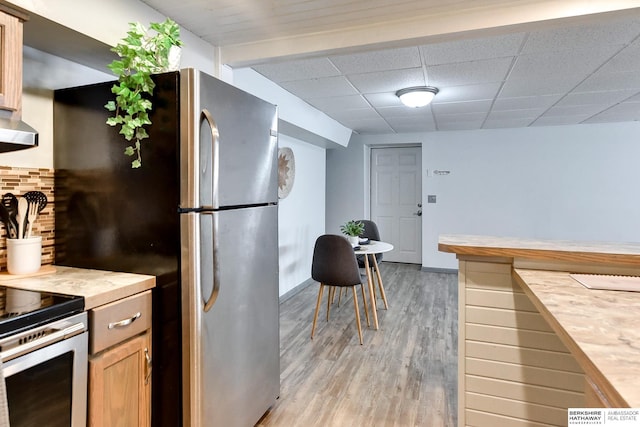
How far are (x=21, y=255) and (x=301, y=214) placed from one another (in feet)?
11.0

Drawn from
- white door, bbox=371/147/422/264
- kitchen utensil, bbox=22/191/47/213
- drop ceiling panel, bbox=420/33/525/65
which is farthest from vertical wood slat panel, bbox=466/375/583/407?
white door, bbox=371/147/422/264

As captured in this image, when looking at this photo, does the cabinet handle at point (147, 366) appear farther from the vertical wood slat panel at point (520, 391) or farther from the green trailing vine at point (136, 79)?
the vertical wood slat panel at point (520, 391)

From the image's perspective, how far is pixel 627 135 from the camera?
482cm

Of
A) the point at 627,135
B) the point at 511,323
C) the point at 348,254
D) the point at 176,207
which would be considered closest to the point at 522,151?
the point at 627,135

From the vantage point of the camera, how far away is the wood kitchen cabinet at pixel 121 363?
4.15ft

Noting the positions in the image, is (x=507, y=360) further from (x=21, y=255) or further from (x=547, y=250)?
(x=21, y=255)

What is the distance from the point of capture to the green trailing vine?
145 cm

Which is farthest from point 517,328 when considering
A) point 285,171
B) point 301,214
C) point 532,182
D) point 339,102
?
point 532,182

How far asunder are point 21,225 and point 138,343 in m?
0.74

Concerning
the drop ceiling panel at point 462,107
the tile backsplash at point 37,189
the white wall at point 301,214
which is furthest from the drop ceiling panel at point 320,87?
the tile backsplash at point 37,189

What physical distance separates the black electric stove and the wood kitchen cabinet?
97 mm

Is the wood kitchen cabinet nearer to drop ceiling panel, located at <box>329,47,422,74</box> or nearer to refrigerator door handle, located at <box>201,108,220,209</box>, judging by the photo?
refrigerator door handle, located at <box>201,108,220,209</box>

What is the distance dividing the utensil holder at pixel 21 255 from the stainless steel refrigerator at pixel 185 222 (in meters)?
0.17

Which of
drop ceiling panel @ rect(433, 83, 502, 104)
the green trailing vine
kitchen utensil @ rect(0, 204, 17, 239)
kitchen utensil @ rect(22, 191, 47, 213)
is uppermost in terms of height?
drop ceiling panel @ rect(433, 83, 502, 104)
